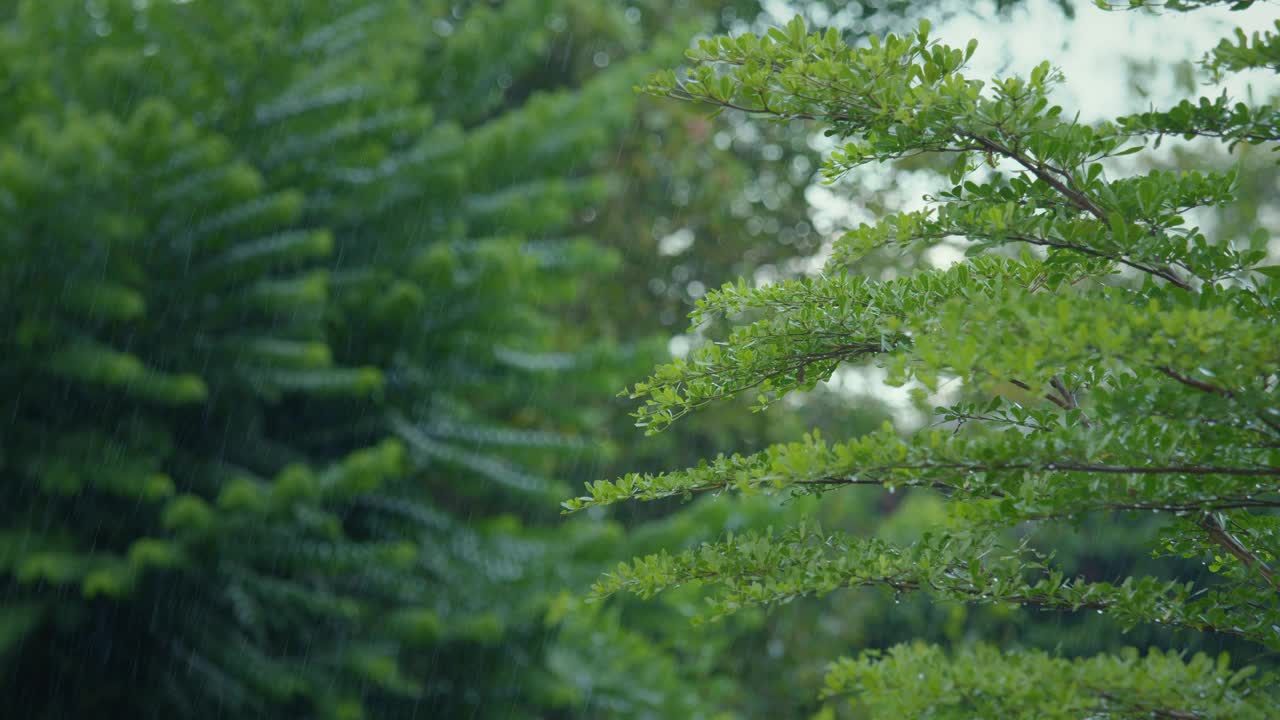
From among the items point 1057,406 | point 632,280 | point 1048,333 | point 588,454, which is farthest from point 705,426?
point 1048,333

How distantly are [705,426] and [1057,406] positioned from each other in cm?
554

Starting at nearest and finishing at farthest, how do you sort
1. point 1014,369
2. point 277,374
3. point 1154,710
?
point 1014,369
point 1154,710
point 277,374

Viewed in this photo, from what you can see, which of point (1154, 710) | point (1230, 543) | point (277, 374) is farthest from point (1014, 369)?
point (277, 374)

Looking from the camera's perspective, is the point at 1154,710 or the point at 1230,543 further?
the point at 1230,543

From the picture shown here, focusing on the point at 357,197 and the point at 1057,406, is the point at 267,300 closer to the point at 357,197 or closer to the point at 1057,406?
the point at 357,197

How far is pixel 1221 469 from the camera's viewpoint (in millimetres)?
1317

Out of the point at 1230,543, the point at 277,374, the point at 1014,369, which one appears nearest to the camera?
the point at 1014,369

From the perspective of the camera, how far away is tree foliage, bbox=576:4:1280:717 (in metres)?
1.24

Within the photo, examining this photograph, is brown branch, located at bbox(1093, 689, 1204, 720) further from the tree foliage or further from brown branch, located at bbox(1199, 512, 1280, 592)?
brown branch, located at bbox(1199, 512, 1280, 592)

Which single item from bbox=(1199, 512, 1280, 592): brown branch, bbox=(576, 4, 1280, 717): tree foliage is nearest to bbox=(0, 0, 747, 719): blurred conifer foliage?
bbox=(576, 4, 1280, 717): tree foliage

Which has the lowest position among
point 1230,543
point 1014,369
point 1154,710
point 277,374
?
point 277,374

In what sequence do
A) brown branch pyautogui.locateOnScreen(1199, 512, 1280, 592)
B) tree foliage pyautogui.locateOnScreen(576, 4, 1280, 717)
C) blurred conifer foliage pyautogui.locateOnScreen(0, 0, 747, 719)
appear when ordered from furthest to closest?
blurred conifer foliage pyautogui.locateOnScreen(0, 0, 747, 719), brown branch pyautogui.locateOnScreen(1199, 512, 1280, 592), tree foliage pyautogui.locateOnScreen(576, 4, 1280, 717)

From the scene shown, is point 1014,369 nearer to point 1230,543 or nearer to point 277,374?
point 1230,543

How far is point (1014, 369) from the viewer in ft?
3.84
